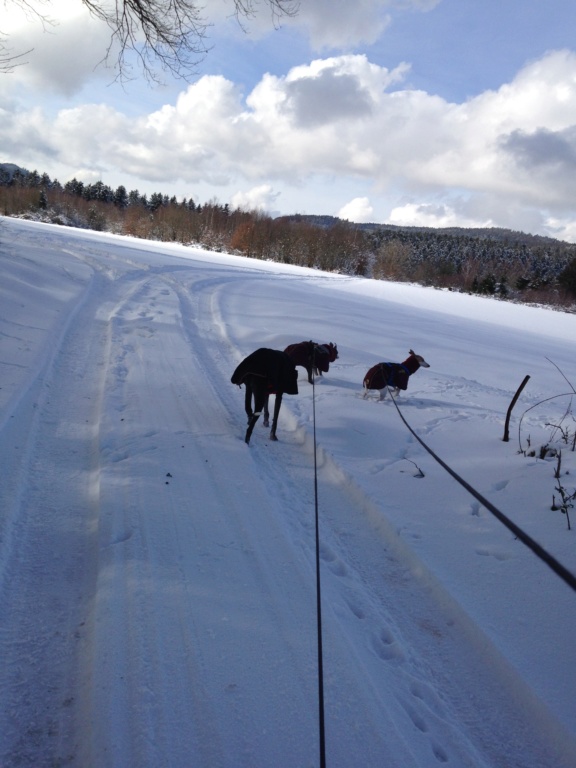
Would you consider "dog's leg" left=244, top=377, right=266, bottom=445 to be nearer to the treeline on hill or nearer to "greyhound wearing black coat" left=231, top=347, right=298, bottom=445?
"greyhound wearing black coat" left=231, top=347, right=298, bottom=445

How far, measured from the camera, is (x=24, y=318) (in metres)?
9.27

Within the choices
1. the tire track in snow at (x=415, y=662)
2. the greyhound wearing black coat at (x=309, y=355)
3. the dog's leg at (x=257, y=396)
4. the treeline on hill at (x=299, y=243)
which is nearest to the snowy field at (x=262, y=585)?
the tire track in snow at (x=415, y=662)

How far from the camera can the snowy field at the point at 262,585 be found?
2.22 metres

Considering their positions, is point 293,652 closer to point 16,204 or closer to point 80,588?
point 80,588

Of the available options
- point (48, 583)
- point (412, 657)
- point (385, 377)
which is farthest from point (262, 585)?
point (385, 377)

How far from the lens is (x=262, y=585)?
10.3 ft

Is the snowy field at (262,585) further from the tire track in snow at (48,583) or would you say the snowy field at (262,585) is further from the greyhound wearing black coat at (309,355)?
the greyhound wearing black coat at (309,355)

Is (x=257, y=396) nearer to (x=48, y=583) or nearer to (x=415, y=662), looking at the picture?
(x=48, y=583)

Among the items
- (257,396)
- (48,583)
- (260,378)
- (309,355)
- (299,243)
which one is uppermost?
(299,243)

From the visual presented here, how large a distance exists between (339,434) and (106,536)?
3476 millimetres

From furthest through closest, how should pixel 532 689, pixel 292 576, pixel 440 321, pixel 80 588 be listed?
pixel 440 321
pixel 292 576
pixel 80 588
pixel 532 689

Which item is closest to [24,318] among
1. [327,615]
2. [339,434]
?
[339,434]

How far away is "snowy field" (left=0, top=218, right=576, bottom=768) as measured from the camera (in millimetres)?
2217

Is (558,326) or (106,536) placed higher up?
(558,326)
